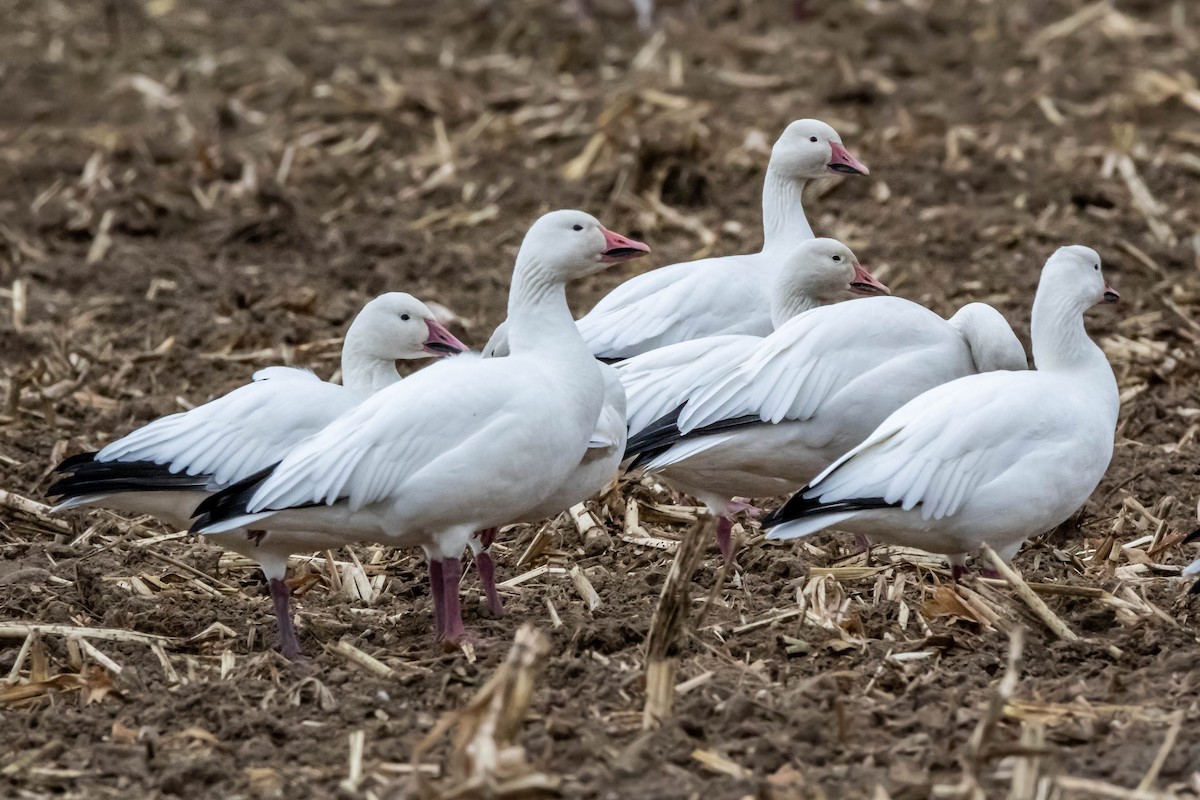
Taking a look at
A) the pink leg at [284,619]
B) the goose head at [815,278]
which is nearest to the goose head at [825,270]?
the goose head at [815,278]

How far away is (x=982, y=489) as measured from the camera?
5.54m

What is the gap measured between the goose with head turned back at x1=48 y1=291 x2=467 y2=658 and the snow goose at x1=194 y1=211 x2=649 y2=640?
203 millimetres

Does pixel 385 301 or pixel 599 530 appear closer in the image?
pixel 385 301

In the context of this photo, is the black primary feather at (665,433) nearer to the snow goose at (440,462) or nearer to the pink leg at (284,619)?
the snow goose at (440,462)

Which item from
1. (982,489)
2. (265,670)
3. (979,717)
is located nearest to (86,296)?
(265,670)

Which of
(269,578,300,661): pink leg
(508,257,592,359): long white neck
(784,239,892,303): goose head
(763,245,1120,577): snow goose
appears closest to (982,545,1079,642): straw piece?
(763,245,1120,577): snow goose

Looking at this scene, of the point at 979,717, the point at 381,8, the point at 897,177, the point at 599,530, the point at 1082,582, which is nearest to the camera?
the point at 979,717

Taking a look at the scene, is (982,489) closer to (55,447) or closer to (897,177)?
(55,447)

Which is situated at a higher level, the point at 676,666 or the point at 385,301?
the point at 385,301

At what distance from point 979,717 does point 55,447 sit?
4.57 m

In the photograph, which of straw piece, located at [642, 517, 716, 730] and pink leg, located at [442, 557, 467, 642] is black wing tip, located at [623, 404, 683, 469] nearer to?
pink leg, located at [442, 557, 467, 642]

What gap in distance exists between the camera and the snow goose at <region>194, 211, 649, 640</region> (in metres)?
5.25

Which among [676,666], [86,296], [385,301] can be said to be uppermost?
[385,301]

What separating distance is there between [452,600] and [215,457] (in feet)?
2.89
